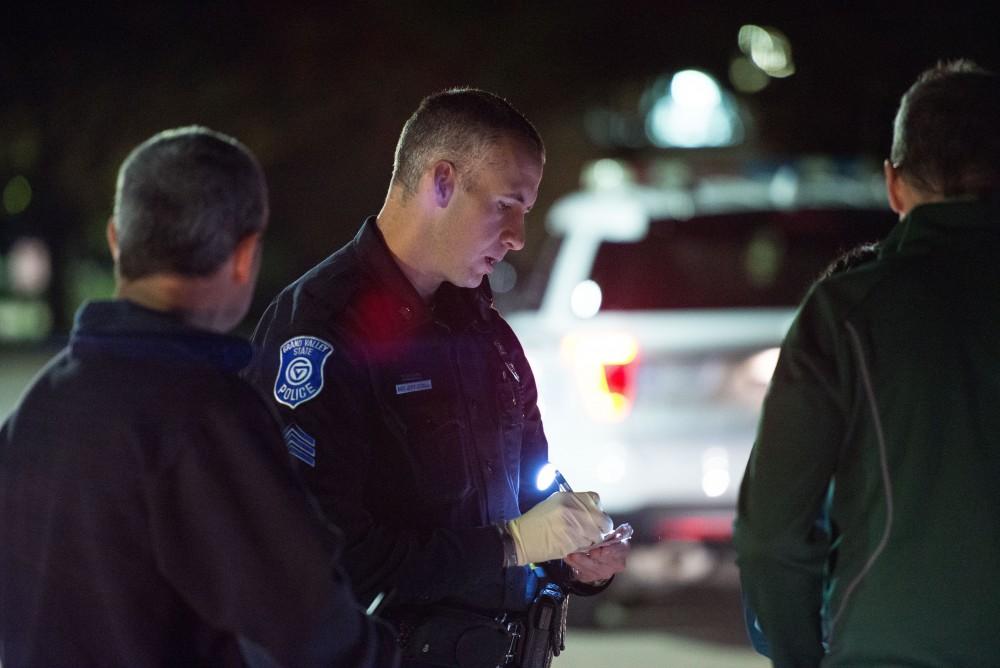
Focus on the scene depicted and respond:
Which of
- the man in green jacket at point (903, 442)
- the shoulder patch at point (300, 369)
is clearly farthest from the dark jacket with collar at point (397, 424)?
the man in green jacket at point (903, 442)

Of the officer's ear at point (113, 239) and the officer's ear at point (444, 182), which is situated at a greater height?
the officer's ear at point (444, 182)

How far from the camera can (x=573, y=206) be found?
21.5 ft

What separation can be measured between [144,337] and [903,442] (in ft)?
3.88

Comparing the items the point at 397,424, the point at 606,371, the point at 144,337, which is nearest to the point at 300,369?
the point at 397,424

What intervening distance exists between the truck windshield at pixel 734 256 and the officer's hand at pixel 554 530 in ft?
11.3

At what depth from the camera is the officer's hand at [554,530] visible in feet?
9.00

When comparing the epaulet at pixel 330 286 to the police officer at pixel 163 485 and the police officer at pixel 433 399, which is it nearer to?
the police officer at pixel 433 399

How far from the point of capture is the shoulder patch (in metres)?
2.58

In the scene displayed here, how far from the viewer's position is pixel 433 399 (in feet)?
9.06

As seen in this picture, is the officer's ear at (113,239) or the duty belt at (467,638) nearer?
the officer's ear at (113,239)

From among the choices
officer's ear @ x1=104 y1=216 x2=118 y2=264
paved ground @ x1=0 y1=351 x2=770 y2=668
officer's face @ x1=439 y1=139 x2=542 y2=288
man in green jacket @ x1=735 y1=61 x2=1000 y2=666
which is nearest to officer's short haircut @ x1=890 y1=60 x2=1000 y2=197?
man in green jacket @ x1=735 y1=61 x2=1000 y2=666

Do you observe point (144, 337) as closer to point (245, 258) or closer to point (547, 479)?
point (245, 258)

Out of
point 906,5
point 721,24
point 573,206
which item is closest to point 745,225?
point 573,206

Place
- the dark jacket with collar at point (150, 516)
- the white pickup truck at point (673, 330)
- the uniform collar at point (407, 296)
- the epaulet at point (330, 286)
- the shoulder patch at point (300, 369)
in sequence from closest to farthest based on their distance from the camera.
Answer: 1. the dark jacket with collar at point (150, 516)
2. the shoulder patch at point (300, 369)
3. the epaulet at point (330, 286)
4. the uniform collar at point (407, 296)
5. the white pickup truck at point (673, 330)
